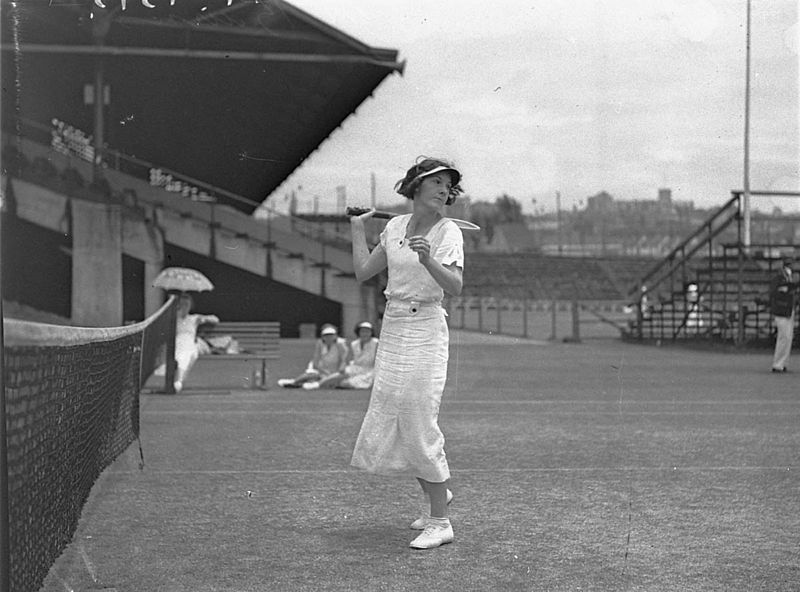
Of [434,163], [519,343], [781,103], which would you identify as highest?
[781,103]

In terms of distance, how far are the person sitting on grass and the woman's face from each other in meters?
9.98

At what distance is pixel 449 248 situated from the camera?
5777 millimetres

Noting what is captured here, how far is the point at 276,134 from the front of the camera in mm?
22172

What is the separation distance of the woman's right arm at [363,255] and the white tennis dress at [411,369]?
0.11 metres

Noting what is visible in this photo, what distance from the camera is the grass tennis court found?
17.1 ft

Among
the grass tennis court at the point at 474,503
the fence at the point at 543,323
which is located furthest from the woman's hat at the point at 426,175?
the fence at the point at 543,323

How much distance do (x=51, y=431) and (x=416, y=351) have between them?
1695 millimetres

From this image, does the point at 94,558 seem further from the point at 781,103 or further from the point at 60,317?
the point at 60,317

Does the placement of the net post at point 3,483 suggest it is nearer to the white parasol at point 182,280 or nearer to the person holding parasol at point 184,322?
the person holding parasol at point 184,322

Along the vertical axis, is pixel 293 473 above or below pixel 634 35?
below

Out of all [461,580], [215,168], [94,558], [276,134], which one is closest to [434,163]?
[461,580]

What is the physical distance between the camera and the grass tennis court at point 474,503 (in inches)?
206

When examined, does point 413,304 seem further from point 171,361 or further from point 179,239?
point 179,239

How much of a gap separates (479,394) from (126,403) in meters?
5.75
